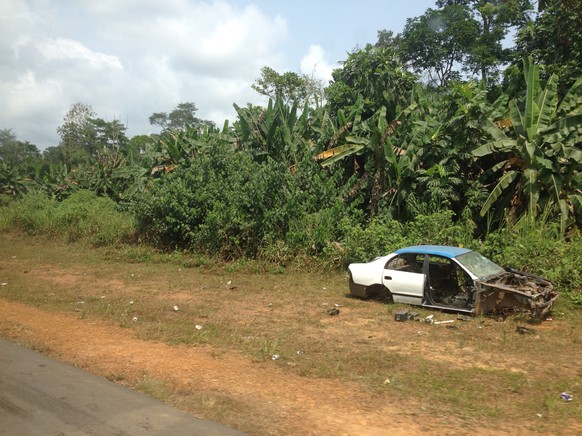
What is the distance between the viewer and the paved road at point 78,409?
475cm

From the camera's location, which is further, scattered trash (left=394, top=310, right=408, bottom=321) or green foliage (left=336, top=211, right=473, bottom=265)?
green foliage (left=336, top=211, right=473, bottom=265)

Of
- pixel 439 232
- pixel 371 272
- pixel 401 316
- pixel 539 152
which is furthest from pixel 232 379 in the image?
pixel 539 152

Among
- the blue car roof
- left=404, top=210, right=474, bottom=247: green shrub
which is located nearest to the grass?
the blue car roof

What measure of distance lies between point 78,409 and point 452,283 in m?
7.40

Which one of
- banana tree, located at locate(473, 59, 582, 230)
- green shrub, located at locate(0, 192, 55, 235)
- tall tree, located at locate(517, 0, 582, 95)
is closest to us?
banana tree, located at locate(473, 59, 582, 230)

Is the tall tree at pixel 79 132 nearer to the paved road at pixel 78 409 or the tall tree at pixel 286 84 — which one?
the tall tree at pixel 286 84

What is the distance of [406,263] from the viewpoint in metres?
10.5

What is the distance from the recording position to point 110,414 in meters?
5.07

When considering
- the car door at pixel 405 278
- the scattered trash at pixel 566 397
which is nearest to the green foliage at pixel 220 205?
the car door at pixel 405 278

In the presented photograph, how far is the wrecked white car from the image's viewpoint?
9.02 meters

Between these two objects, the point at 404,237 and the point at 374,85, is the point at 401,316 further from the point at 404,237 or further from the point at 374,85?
the point at 374,85

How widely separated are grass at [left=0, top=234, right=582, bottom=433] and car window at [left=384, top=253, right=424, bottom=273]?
801 mm

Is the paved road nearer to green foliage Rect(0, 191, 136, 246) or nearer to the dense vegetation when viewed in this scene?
the dense vegetation

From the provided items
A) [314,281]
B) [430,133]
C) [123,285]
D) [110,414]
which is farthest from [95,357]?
[430,133]
